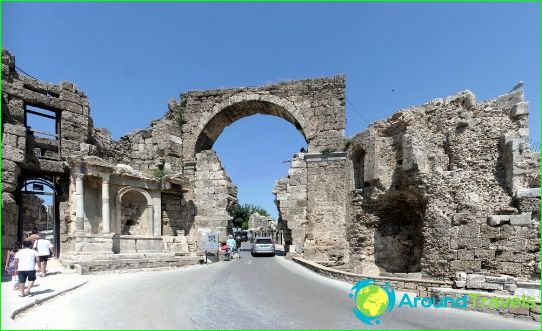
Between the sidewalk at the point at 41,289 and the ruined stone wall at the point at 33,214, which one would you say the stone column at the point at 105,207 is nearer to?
the sidewalk at the point at 41,289

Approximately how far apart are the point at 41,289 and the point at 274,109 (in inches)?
492

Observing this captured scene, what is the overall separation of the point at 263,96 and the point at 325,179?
5.14 metres

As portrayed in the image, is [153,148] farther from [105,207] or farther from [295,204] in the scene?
[295,204]

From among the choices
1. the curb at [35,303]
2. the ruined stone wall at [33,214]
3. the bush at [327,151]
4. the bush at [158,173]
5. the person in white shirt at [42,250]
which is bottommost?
the curb at [35,303]

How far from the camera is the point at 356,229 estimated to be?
1325 cm

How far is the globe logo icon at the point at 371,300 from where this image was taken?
554 cm

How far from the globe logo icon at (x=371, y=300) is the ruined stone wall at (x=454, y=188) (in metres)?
2.41

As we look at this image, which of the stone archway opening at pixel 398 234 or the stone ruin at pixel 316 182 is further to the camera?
the stone archway opening at pixel 398 234

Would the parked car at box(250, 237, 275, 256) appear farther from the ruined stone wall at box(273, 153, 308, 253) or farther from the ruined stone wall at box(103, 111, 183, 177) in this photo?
the ruined stone wall at box(103, 111, 183, 177)

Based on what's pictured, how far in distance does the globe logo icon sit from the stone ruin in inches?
57.7

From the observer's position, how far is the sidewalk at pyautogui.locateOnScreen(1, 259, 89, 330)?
17.3 ft

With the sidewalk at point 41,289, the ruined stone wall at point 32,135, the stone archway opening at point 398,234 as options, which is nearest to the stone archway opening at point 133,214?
the ruined stone wall at point 32,135

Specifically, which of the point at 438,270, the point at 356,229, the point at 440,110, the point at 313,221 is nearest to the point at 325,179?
the point at 313,221

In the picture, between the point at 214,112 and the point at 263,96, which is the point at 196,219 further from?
the point at 263,96
